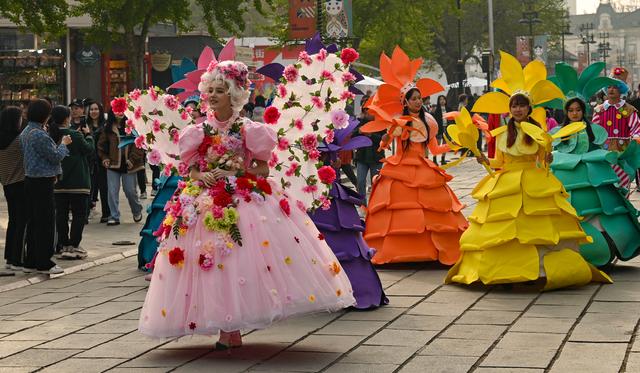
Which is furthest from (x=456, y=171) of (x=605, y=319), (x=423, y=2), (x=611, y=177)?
(x=605, y=319)

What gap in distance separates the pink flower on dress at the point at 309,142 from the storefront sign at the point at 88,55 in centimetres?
3294

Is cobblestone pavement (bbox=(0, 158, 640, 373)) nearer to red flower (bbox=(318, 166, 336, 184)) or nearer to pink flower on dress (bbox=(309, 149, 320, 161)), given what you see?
red flower (bbox=(318, 166, 336, 184))

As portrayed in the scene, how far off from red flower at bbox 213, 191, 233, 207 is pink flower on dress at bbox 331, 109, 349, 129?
1.57 m

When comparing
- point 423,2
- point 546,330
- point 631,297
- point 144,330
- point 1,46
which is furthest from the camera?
point 423,2

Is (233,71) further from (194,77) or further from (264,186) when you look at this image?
(194,77)

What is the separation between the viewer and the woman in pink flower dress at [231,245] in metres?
8.38

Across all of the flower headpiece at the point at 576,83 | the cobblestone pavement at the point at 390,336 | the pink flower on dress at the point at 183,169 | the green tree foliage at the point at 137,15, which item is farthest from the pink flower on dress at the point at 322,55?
the green tree foliage at the point at 137,15

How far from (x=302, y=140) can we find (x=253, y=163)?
83cm

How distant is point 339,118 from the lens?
33.2 ft

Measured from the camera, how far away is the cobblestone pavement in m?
8.46

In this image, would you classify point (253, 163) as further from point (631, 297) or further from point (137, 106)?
point (631, 297)

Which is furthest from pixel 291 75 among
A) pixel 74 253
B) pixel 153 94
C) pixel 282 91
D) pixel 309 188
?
pixel 74 253

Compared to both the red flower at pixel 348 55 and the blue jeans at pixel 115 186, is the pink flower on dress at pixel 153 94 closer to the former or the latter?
the red flower at pixel 348 55

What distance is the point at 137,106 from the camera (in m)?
9.94
